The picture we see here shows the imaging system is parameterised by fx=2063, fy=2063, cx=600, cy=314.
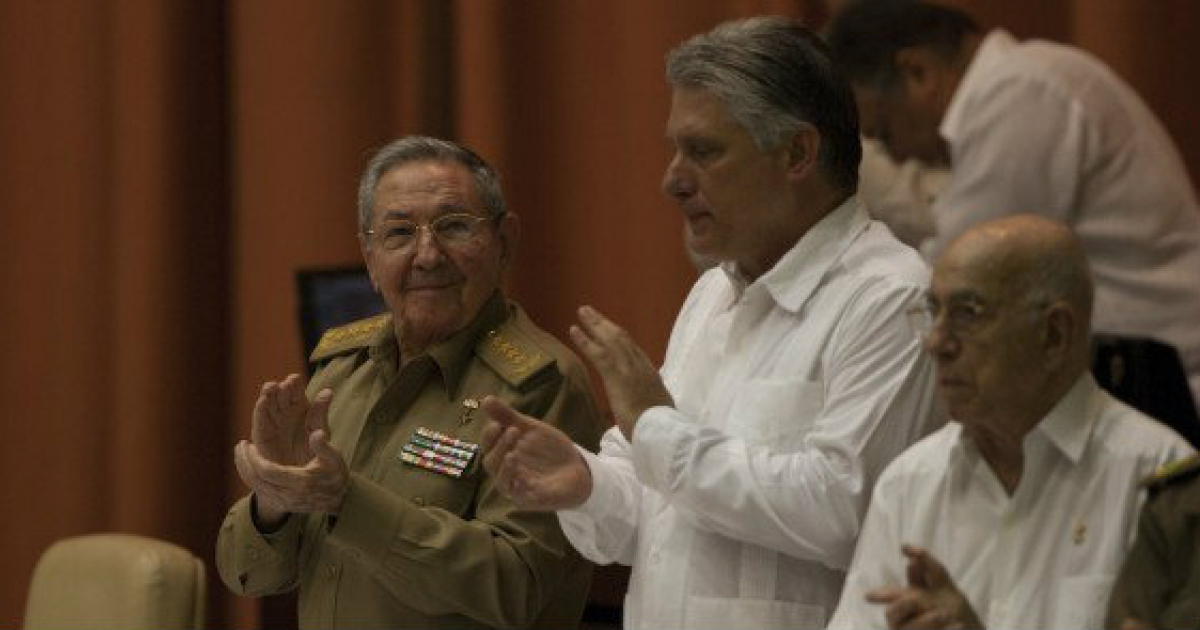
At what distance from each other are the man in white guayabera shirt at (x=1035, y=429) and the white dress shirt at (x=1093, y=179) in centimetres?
14

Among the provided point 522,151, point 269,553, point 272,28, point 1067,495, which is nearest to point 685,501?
point 1067,495

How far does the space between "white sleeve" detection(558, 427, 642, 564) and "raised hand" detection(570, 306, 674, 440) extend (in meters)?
0.18

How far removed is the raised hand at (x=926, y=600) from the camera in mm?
2199

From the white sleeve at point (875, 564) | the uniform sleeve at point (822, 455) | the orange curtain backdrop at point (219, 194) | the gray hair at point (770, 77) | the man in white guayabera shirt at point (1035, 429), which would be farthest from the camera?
the orange curtain backdrop at point (219, 194)

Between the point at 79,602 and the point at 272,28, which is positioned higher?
the point at 272,28

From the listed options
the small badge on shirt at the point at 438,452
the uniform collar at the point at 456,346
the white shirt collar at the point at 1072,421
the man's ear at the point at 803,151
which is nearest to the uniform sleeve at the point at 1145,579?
the white shirt collar at the point at 1072,421

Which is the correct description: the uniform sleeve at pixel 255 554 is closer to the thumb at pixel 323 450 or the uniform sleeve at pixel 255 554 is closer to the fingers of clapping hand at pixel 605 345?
the thumb at pixel 323 450

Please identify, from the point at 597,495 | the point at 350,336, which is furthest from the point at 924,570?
the point at 350,336

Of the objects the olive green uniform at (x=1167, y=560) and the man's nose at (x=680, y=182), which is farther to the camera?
the man's nose at (x=680, y=182)

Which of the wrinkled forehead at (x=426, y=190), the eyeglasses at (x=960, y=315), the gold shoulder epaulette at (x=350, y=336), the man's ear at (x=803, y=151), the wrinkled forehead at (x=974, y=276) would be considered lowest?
the gold shoulder epaulette at (x=350, y=336)

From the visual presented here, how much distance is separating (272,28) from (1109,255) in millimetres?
2370

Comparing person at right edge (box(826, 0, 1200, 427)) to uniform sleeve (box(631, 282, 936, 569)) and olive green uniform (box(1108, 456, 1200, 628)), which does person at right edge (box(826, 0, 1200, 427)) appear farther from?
olive green uniform (box(1108, 456, 1200, 628))

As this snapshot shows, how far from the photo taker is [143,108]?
14.8 ft

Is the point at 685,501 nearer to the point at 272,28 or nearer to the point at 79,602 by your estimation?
the point at 79,602
